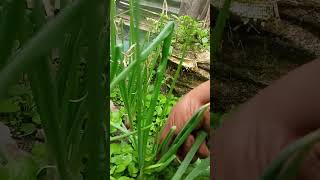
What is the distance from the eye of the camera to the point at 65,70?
36 cm

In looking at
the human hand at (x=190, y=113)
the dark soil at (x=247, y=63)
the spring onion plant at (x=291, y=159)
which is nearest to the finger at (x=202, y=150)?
the human hand at (x=190, y=113)

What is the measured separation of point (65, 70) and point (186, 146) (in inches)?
27.7

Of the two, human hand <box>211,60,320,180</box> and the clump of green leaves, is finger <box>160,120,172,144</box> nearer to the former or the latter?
the clump of green leaves

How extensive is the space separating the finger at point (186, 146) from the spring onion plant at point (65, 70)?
0.64m

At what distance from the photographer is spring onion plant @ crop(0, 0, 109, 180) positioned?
0.20 m

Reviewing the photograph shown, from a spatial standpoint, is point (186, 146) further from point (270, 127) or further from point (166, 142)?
point (270, 127)

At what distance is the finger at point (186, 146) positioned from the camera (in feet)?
3.30

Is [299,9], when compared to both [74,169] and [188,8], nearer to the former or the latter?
[74,169]

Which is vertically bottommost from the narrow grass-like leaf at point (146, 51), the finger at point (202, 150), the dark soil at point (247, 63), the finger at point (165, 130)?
the finger at point (165, 130)

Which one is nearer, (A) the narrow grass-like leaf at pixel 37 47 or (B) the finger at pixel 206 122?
(A) the narrow grass-like leaf at pixel 37 47

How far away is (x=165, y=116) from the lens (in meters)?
1.33

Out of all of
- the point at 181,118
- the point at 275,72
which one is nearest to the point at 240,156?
the point at 275,72

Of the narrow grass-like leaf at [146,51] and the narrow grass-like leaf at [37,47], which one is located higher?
the narrow grass-like leaf at [37,47]

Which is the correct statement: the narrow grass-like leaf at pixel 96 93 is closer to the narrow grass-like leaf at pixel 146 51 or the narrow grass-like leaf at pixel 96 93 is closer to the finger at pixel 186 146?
the narrow grass-like leaf at pixel 146 51
